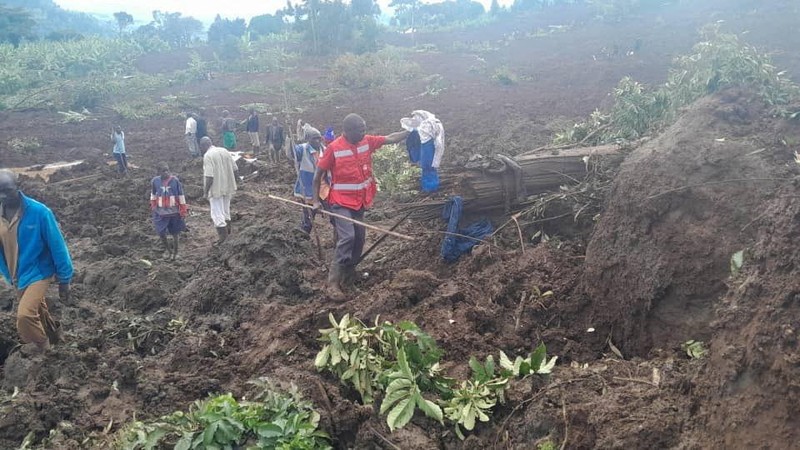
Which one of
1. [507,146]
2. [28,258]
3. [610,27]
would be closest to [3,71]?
[507,146]

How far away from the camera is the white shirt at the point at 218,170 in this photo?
8.30 meters

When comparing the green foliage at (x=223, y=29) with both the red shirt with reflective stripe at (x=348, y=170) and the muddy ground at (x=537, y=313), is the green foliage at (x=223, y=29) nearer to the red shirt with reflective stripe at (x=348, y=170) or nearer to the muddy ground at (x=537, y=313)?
the muddy ground at (x=537, y=313)

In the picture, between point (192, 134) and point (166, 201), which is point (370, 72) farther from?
point (166, 201)

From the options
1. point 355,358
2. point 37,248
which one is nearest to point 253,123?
point 37,248

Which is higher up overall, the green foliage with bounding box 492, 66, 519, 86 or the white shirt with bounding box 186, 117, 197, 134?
the white shirt with bounding box 186, 117, 197, 134

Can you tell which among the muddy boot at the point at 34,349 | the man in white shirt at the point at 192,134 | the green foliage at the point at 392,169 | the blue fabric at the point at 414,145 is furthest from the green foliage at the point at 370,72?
the muddy boot at the point at 34,349

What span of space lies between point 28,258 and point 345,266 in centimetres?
284

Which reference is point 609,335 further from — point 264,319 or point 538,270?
point 264,319

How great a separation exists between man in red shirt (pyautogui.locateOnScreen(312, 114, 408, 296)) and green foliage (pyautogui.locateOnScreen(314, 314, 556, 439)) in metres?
1.81

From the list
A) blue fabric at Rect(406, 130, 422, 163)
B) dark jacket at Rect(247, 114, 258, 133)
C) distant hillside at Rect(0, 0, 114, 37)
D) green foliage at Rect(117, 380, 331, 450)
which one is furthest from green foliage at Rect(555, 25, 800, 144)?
distant hillside at Rect(0, 0, 114, 37)

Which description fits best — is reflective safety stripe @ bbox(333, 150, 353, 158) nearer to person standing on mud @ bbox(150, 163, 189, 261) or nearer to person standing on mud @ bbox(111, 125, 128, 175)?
person standing on mud @ bbox(150, 163, 189, 261)

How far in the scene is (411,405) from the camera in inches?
135

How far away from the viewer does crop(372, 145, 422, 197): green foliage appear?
10391 millimetres

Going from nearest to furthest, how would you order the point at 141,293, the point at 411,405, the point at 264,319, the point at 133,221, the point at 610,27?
1. the point at 411,405
2. the point at 264,319
3. the point at 141,293
4. the point at 133,221
5. the point at 610,27
